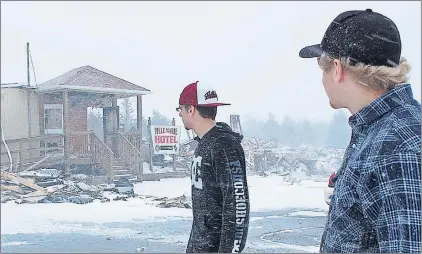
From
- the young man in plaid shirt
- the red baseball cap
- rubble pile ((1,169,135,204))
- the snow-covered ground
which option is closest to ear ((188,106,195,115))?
the red baseball cap

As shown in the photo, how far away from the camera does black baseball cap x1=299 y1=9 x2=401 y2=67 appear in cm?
76

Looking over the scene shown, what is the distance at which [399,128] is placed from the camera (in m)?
0.70

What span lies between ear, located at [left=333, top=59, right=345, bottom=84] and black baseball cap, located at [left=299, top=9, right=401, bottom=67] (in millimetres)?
12

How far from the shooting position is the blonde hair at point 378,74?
751 mm

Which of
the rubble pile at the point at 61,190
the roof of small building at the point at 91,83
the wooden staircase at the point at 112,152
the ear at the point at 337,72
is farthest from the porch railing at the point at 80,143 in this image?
the ear at the point at 337,72

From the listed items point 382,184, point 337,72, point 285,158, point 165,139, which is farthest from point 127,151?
point 382,184

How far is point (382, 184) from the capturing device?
0.67 m

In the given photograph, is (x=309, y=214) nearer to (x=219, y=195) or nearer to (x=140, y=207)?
(x=140, y=207)

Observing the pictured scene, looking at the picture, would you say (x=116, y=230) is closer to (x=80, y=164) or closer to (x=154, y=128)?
(x=80, y=164)

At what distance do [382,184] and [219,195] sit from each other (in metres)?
0.69

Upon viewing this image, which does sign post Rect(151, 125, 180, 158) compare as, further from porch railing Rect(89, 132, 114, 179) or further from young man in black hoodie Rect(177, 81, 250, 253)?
young man in black hoodie Rect(177, 81, 250, 253)

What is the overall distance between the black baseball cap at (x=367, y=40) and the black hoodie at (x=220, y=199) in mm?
593

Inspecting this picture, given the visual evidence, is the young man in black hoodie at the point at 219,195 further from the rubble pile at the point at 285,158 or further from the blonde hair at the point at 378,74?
the rubble pile at the point at 285,158

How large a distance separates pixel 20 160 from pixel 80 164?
46 centimetres
